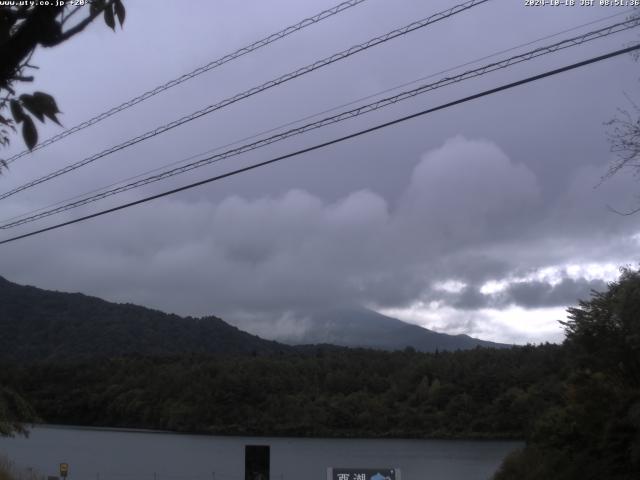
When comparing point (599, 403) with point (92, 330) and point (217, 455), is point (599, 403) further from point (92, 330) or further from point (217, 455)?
point (92, 330)

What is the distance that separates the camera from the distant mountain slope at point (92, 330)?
3135 inches

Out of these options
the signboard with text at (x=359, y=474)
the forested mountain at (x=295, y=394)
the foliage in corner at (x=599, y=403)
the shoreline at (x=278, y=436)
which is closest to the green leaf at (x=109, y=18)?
the signboard with text at (x=359, y=474)

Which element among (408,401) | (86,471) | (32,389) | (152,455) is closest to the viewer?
(86,471)

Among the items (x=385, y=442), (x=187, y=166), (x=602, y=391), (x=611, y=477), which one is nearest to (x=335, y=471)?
(x=187, y=166)

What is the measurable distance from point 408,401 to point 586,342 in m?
50.6

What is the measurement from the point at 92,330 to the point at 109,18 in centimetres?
10109

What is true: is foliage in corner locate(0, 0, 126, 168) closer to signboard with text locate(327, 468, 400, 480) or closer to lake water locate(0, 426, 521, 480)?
signboard with text locate(327, 468, 400, 480)

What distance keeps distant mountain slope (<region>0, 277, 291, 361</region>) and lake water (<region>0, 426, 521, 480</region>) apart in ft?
46.9

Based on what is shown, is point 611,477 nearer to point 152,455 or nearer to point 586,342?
point 586,342

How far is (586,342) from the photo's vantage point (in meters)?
23.1

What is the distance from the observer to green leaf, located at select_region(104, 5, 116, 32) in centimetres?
351

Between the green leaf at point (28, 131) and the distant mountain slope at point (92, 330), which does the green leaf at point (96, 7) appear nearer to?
the green leaf at point (28, 131)

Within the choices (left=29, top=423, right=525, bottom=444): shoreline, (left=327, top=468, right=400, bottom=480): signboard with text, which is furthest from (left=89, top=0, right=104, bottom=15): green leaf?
(left=29, top=423, right=525, bottom=444): shoreline

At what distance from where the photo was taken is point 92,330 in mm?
99500
